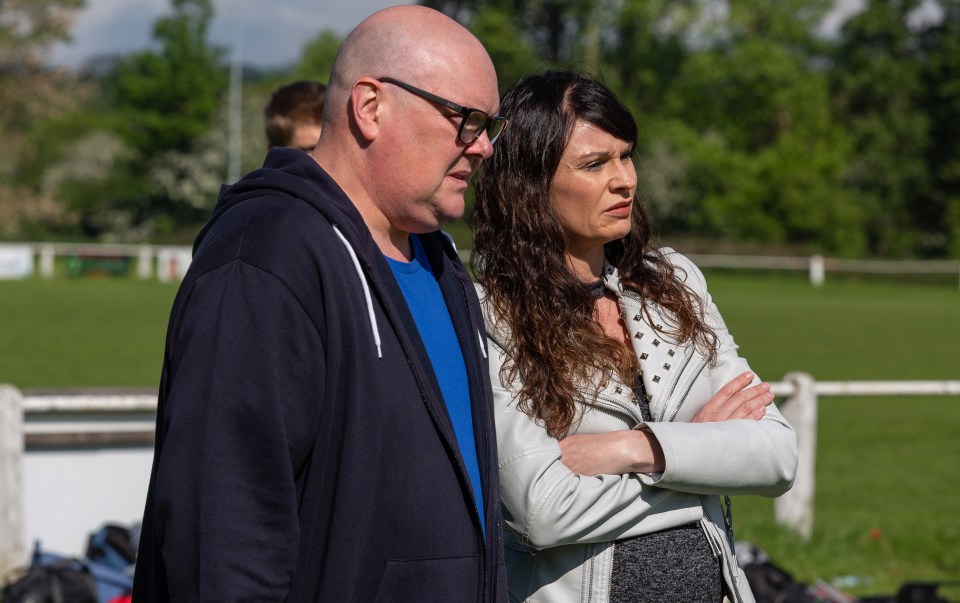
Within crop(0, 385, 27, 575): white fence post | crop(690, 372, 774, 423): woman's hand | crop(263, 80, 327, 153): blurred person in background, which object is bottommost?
crop(0, 385, 27, 575): white fence post

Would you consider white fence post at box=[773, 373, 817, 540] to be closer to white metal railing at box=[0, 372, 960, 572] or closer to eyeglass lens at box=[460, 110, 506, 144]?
white metal railing at box=[0, 372, 960, 572]

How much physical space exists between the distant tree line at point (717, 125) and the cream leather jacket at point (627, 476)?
41.7m

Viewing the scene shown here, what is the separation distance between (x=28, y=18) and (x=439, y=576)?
53306 mm

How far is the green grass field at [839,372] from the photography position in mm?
6828

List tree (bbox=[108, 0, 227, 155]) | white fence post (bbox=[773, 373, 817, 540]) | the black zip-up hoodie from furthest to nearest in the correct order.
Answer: tree (bbox=[108, 0, 227, 155]), white fence post (bbox=[773, 373, 817, 540]), the black zip-up hoodie

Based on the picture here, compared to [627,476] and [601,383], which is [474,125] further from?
[627,476]

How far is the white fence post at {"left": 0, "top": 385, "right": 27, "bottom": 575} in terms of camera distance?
5.46 m

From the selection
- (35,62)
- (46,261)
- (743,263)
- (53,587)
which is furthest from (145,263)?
(53,587)

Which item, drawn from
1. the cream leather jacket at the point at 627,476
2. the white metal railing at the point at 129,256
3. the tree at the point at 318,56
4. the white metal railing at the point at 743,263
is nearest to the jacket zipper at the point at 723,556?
the cream leather jacket at the point at 627,476

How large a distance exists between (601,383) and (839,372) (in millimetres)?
14227

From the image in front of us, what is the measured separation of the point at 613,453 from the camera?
246cm

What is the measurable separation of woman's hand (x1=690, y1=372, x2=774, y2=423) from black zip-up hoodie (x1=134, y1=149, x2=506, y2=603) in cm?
72

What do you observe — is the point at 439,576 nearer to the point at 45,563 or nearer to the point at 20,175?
the point at 45,563

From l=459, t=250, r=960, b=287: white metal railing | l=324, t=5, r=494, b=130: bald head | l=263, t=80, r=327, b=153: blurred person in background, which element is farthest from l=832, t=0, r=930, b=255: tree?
l=324, t=5, r=494, b=130: bald head
